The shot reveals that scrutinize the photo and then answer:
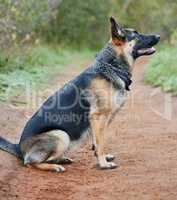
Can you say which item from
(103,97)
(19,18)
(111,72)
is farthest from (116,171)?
(19,18)

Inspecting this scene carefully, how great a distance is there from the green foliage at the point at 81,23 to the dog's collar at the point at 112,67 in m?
22.3

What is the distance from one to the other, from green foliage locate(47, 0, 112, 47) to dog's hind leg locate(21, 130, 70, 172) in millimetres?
22663

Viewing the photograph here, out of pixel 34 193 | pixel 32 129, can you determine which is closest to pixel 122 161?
pixel 32 129

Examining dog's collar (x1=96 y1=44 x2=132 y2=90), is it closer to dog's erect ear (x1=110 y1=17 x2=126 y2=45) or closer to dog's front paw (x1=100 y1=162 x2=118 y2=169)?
dog's erect ear (x1=110 y1=17 x2=126 y2=45)

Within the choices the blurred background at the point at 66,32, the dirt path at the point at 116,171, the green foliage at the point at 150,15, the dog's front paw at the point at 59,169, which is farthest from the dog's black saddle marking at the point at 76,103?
the green foliage at the point at 150,15

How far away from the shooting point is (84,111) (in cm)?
698

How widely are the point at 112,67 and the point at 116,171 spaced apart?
1.28m

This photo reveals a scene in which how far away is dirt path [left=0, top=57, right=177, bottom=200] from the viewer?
5734 millimetres

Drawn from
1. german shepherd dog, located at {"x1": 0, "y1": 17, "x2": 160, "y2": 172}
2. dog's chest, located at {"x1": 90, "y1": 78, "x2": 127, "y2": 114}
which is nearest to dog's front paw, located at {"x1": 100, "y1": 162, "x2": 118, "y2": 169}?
german shepherd dog, located at {"x1": 0, "y1": 17, "x2": 160, "y2": 172}

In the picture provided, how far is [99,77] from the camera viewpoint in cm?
699

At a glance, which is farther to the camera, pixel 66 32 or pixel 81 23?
pixel 81 23

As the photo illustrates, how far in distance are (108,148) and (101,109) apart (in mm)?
1305

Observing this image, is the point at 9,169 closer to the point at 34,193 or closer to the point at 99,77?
the point at 34,193

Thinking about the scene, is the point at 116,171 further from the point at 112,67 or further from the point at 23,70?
the point at 23,70
